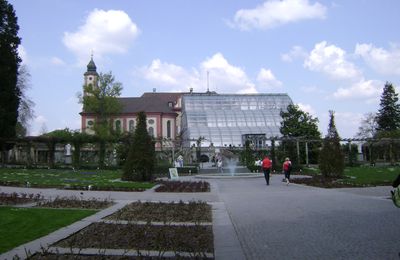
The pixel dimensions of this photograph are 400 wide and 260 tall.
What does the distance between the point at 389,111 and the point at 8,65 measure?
64.5 m

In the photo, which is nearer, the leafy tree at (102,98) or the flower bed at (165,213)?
the flower bed at (165,213)

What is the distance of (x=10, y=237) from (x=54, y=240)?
3.10 feet

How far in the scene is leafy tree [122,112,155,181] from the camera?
25609 millimetres

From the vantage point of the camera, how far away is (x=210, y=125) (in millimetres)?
79500

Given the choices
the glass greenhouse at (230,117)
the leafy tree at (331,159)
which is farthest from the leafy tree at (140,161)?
the glass greenhouse at (230,117)

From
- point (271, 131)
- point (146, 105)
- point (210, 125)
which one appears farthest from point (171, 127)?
point (271, 131)

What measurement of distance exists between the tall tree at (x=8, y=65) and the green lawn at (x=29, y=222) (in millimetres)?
32850

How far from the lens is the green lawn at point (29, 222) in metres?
8.00

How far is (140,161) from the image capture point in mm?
25625

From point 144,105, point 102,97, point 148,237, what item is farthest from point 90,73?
point 148,237

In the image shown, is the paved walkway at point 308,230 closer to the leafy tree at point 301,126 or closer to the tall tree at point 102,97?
the leafy tree at point 301,126

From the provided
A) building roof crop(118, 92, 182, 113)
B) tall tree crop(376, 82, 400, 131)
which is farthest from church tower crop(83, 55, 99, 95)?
tall tree crop(376, 82, 400, 131)

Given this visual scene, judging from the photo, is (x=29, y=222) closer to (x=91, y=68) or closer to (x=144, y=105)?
(x=144, y=105)

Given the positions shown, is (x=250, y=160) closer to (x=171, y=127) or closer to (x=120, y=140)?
(x=120, y=140)
